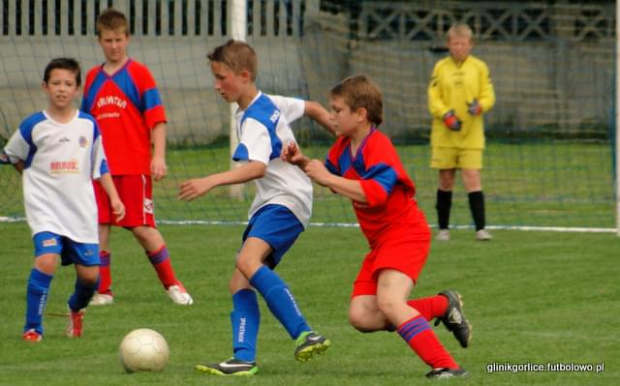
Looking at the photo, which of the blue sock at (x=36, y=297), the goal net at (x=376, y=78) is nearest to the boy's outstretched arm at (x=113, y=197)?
the blue sock at (x=36, y=297)

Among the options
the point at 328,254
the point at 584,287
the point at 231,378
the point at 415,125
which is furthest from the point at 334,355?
the point at 415,125

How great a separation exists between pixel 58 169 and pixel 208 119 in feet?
33.0

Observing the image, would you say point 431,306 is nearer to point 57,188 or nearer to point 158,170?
point 158,170

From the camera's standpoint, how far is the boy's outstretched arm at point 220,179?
6.32 metres

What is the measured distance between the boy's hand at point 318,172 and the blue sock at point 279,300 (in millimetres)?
602

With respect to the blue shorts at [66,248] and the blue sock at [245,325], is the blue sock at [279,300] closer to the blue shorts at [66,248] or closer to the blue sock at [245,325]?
the blue sock at [245,325]

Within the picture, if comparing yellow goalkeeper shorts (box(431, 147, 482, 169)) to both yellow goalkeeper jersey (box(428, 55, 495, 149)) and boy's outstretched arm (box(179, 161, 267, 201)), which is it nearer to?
yellow goalkeeper jersey (box(428, 55, 495, 149))

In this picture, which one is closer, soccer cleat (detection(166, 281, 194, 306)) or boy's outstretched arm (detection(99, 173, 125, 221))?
boy's outstretched arm (detection(99, 173, 125, 221))

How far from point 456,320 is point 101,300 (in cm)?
309

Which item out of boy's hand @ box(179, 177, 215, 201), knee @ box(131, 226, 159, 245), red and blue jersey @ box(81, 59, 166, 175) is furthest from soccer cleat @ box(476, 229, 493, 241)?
boy's hand @ box(179, 177, 215, 201)

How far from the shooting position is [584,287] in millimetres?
9828

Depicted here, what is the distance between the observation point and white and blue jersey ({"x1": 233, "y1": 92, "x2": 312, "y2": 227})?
675cm

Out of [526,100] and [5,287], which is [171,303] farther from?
[526,100]

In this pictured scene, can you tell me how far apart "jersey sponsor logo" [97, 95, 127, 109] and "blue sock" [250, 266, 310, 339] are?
108 inches
